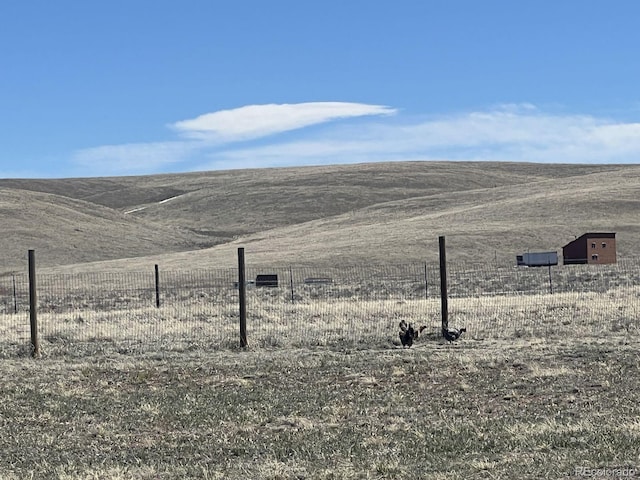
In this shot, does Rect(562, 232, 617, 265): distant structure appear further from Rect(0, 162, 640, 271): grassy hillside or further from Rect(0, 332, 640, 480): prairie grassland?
Rect(0, 332, 640, 480): prairie grassland

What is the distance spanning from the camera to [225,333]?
60.6 feet

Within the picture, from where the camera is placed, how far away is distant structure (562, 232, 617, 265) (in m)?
55.4

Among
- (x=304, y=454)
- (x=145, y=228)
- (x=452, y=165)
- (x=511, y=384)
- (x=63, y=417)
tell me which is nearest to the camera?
(x=304, y=454)

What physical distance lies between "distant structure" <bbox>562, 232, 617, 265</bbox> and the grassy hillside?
22.2 ft

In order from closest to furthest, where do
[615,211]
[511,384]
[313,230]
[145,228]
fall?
1. [511,384]
2. [615,211]
3. [313,230]
4. [145,228]

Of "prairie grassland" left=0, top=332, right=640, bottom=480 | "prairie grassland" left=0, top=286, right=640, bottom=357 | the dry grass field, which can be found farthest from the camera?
"prairie grassland" left=0, top=286, right=640, bottom=357

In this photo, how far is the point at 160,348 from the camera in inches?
625

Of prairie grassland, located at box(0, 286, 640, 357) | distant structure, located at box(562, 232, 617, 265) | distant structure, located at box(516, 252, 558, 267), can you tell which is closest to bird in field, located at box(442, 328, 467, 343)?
prairie grassland, located at box(0, 286, 640, 357)

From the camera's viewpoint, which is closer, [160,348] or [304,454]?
[304,454]

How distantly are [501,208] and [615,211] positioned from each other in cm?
1013

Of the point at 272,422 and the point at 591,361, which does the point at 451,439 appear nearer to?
the point at 272,422

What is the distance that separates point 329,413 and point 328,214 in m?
113

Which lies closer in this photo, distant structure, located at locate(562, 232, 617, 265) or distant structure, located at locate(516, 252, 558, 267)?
distant structure, located at locate(516, 252, 558, 267)

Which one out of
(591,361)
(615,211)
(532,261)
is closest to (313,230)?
(615,211)
